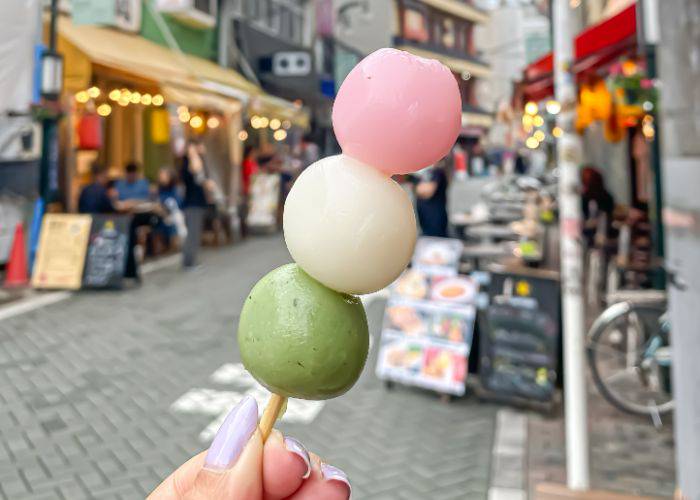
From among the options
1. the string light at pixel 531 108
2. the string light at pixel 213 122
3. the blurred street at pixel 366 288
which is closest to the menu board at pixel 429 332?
the blurred street at pixel 366 288

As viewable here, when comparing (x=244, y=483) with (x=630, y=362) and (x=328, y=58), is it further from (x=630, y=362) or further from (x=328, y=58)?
(x=328, y=58)

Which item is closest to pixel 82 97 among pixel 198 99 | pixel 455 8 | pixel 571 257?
pixel 198 99

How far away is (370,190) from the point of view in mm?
1362

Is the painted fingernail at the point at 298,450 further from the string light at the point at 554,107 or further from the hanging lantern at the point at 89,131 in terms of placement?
the hanging lantern at the point at 89,131

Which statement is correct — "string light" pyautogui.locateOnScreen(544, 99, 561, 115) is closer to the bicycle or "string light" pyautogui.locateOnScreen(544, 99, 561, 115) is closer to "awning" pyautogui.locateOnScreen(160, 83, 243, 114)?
the bicycle

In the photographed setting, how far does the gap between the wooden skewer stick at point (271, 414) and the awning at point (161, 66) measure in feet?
37.3

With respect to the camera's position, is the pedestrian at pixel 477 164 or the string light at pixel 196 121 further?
the pedestrian at pixel 477 164

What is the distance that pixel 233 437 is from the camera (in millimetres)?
1371

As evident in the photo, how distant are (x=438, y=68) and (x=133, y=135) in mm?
15779

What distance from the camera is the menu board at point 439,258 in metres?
6.12

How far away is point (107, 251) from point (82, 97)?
4.48 m

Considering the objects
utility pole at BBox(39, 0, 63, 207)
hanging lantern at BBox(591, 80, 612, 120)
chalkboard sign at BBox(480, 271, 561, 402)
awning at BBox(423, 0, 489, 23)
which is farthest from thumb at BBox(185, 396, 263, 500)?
awning at BBox(423, 0, 489, 23)

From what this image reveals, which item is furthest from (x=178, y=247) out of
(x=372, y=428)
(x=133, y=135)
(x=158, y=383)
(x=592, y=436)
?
(x=592, y=436)

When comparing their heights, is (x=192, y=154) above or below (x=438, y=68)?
above
